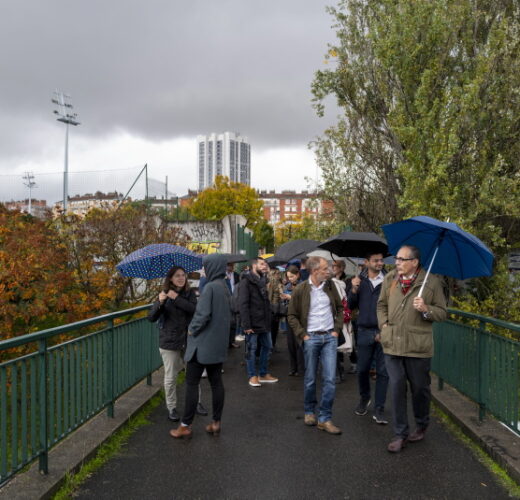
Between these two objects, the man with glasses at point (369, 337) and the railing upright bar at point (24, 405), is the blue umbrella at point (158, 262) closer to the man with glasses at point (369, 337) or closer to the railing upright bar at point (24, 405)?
the man with glasses at point (369, 337)

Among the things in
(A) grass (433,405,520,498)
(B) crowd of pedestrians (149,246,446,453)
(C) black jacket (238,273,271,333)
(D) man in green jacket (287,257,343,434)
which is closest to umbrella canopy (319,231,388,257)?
(B) crowd of pedestrians (149,246,446,453)

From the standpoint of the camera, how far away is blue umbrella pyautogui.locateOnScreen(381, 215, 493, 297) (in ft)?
16.4

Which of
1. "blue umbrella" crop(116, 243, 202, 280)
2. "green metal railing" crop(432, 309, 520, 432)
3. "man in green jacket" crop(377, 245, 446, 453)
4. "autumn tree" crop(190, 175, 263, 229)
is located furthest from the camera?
"autumn tree" crop(190, 175, 263, 229)

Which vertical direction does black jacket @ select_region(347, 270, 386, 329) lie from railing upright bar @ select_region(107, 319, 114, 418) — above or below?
above

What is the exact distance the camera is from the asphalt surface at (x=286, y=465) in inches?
167

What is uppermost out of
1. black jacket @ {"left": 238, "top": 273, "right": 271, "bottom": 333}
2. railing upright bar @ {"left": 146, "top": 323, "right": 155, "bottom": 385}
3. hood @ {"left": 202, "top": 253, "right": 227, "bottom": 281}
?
hood @ {"left": 202, "top": 253, "right": 227, "bottom": 281}

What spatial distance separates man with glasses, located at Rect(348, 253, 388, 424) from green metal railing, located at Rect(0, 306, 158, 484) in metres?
2.68

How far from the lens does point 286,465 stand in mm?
4793

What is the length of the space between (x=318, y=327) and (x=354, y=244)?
2730 millimetres

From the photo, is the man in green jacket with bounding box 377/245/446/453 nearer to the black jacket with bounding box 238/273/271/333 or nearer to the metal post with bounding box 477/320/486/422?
the metal post with bounding box 477/320/486/422

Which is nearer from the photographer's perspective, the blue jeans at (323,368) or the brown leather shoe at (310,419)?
the blue jeans at (323,368)

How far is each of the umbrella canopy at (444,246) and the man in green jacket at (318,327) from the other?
2.86 ft

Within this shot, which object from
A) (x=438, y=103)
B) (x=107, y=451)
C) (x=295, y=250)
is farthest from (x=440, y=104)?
(x=107, y=451)

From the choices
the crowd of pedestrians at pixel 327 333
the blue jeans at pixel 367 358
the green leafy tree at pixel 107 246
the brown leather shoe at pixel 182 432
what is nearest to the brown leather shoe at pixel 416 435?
the crowd of pedestrians at pixel 327 333
